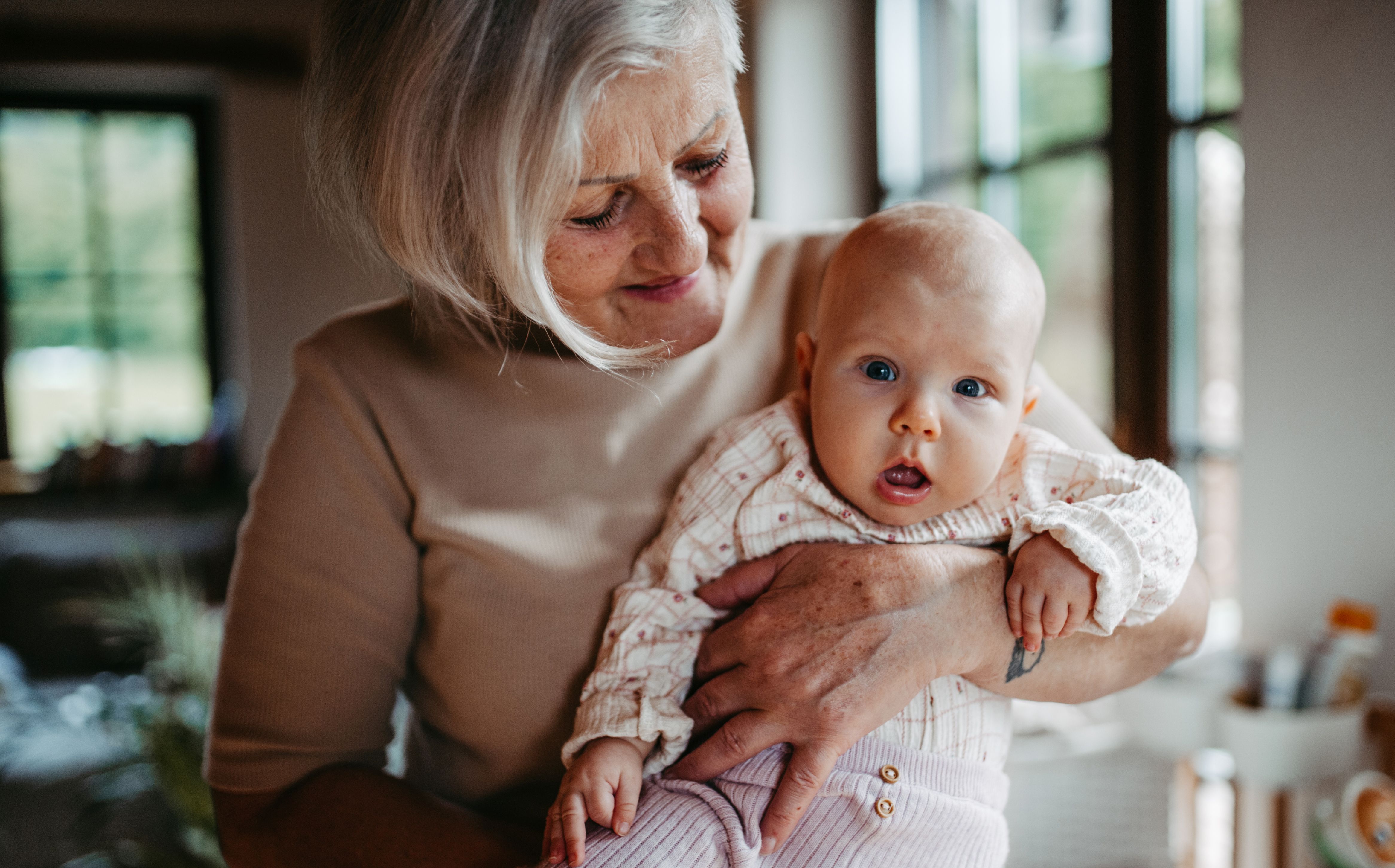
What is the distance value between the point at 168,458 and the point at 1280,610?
5.86m

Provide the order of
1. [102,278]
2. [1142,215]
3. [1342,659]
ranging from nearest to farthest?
[1342,659] < [1142,215] < [102,278]

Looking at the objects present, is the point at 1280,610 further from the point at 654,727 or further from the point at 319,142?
the point at 319,142

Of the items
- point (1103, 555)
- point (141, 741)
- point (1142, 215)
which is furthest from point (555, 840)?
point (1142, 215)

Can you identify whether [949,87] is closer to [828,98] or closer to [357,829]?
[828,98]

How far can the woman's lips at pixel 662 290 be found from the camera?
936mm

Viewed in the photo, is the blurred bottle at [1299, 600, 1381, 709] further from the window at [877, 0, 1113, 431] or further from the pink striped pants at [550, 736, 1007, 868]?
the pink striped pants at [550, 736, 1007, 868]

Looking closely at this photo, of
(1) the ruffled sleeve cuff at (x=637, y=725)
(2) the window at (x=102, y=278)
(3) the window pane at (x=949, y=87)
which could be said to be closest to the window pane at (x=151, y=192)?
→ (2) the window at (x=102, y=278)

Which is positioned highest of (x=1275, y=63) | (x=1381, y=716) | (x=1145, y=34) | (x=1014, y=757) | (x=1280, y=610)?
(x=1145, y=34)

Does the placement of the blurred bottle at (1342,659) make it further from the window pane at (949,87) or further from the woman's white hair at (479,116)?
the window pane at (949,87)

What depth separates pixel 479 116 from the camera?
32.1 inches

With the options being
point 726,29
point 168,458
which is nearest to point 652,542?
point 726,29

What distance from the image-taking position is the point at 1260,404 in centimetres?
221

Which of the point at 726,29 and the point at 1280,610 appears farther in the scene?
the point at 1280,610

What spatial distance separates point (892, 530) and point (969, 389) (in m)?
0.16
